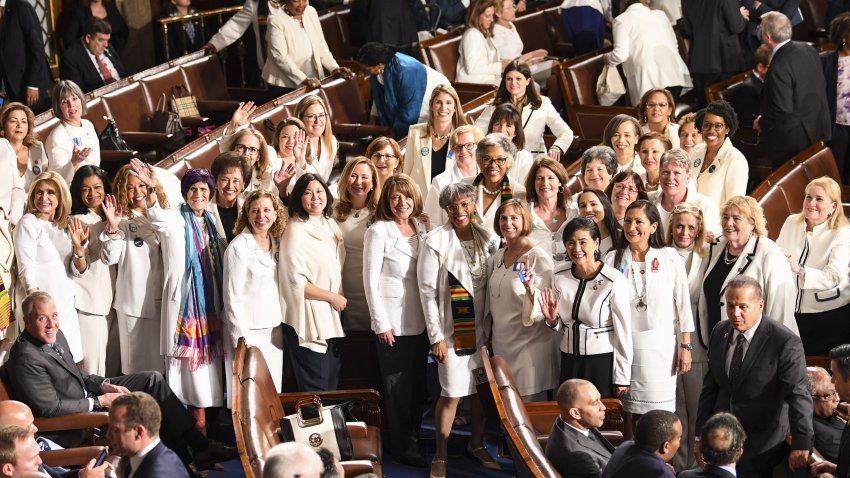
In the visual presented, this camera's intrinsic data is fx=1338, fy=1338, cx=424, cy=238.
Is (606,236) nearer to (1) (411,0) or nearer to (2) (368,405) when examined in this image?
(2) (368,405)

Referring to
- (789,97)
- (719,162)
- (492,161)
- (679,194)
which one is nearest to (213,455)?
(492,161)

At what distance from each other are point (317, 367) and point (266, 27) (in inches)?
141

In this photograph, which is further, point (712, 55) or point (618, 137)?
point (712, 55)

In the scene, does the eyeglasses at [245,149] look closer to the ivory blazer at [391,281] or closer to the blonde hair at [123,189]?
the blonde hair at [123,189]

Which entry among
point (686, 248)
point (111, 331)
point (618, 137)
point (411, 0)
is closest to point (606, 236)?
point (686, 248)

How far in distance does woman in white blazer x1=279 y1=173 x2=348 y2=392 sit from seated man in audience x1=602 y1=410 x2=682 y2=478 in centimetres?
185

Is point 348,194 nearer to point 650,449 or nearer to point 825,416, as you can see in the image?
point 650,449

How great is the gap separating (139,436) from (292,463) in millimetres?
815

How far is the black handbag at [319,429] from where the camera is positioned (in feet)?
16.7

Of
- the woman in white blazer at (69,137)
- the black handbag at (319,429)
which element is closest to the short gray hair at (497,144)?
the black handbag at (319,429)

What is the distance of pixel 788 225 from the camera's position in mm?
6562

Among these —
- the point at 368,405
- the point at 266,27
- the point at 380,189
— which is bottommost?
the point at 368,405

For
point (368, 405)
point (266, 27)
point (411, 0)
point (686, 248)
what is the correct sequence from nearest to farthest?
1. point (368, 405)
2. point (686, 248)
3. point (266, 27)
4. point (411, 0)

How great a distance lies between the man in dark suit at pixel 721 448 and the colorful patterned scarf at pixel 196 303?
2.37m
